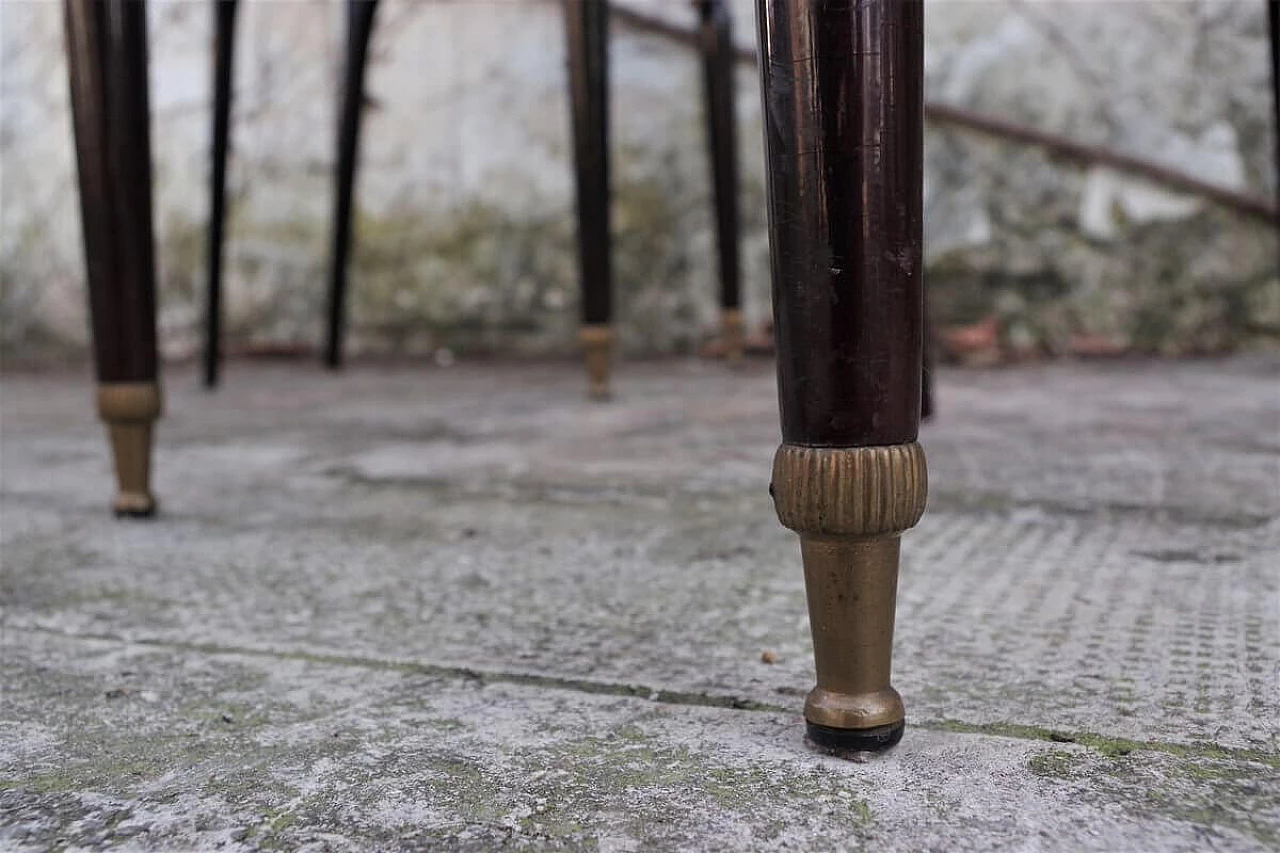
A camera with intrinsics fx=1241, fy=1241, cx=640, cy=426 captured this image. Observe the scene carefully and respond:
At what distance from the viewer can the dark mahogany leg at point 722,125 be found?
12.7ft

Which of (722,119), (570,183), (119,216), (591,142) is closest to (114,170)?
(119,216)

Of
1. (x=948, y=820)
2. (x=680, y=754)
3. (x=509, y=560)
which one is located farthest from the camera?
(x=509, y=560)

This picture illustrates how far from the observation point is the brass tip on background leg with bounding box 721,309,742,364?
163 inches

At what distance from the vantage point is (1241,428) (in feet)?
7.91

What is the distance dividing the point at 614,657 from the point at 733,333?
3.14 meters

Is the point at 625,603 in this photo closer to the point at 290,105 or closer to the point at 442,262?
the point at 442,262

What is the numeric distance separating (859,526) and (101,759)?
56cm

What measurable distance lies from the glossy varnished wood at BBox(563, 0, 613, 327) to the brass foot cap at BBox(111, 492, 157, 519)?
1.37 metres

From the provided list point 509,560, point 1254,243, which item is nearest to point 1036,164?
point 1254,243

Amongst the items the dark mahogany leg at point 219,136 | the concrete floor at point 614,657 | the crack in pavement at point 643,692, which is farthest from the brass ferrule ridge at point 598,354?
the crack in pavement at point 643,692

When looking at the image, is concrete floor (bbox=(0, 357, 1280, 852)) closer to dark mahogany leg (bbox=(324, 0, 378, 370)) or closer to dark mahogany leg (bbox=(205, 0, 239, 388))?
dark mahogany leg (bbox=(205, 0, 239, 388))

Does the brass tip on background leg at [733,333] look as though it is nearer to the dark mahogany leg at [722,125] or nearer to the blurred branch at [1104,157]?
the dark mahogany leg at [722,125]

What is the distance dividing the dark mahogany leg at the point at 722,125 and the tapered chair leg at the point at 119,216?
234cm

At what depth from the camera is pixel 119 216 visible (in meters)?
1.79
